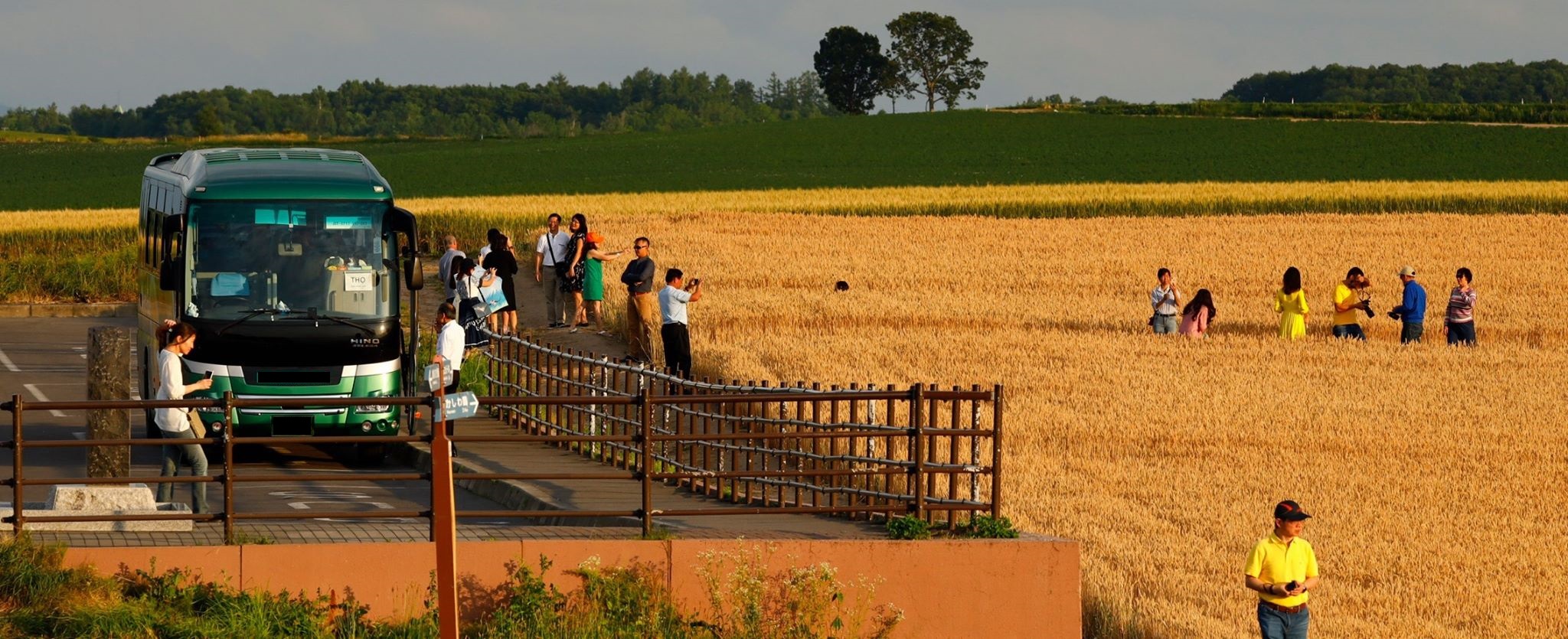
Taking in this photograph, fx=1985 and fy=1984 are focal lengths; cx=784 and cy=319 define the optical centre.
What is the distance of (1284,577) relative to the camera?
10.4m

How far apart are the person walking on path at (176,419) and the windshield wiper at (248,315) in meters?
3.99

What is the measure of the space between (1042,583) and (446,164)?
262 feet

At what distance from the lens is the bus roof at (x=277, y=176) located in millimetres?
17766

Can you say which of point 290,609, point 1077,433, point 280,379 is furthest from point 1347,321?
point 290,609

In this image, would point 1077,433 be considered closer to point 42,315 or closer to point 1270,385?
point 1270,385

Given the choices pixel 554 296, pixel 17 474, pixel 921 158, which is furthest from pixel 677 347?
pixel 921 158

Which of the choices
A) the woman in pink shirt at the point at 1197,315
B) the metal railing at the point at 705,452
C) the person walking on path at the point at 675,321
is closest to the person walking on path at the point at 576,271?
the person walking on path at the point at 675,321

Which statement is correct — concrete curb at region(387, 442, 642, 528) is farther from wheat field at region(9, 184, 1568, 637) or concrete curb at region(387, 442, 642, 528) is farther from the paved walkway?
wheat field at region(9, 184, 1568, 637)

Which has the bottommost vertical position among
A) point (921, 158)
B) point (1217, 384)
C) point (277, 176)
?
point (1217, 384)

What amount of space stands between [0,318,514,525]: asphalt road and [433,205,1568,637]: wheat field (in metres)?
4.86

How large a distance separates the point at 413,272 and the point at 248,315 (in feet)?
4.93

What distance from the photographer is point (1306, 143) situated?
86.9 metres

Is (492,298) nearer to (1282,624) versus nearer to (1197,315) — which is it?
(1197,315)

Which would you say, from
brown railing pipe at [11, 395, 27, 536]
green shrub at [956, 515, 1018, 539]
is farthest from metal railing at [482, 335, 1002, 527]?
brown railing pipe at [11, 395, 27, 536]
